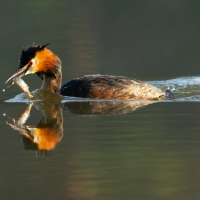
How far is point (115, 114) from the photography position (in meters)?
11.6

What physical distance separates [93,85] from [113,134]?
321cm

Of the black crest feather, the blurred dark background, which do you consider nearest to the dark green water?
the blurred dark background

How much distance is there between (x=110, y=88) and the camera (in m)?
13.1

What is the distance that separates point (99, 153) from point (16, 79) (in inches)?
185

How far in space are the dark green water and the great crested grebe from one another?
363 millimetres

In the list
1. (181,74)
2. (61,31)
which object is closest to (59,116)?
(181,74)

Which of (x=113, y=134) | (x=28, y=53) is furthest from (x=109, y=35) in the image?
(x=113, y=134)

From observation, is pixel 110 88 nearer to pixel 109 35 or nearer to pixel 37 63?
pixel 37 63

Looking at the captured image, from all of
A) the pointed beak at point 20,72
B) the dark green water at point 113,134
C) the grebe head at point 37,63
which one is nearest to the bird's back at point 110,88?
the dark green water at point 113,134

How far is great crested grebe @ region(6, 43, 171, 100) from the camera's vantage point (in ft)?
42.8

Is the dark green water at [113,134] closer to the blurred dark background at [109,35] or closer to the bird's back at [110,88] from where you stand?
the blurred dark background at [109,35]

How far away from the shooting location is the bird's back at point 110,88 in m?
13.0

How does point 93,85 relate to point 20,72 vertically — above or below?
below

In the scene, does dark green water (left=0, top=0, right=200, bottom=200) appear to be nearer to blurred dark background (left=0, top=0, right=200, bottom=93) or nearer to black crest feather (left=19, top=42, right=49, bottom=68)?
blurred dark background (left=0, top=0, right=200, bottom=93)
